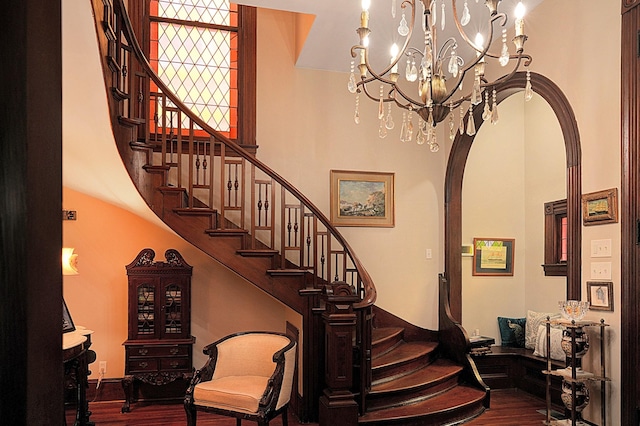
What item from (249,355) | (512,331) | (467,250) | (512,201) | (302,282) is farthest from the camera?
(512,201)

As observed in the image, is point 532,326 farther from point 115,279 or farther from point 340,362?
point 115,279

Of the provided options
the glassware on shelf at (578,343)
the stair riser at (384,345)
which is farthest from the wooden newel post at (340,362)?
the glassware on shelf at (578,343)

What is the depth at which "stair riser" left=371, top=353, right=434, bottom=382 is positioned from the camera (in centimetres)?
523

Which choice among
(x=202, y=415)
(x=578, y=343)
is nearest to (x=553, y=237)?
(x=578, y=343)

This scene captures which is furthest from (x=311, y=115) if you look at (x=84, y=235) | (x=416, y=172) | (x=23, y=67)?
(x=23, y=67)

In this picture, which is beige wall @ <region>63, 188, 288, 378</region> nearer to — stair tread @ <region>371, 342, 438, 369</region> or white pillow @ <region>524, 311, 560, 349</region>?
stair tread @ <region>371, 342, 438, 369</region>

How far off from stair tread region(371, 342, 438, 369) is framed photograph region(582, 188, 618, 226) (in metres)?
2.42

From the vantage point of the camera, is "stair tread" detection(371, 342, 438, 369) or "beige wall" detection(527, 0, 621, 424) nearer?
"beige wall" detection(527, 0, 621, 424)

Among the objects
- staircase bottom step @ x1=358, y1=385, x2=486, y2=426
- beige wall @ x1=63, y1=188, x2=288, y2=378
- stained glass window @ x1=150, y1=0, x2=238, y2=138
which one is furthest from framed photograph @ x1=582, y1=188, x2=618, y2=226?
stained glass window @ x1=150, y1=0, x2=238, y2=138

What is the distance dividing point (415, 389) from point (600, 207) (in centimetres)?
249

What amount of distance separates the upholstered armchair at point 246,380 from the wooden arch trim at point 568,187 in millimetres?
2597

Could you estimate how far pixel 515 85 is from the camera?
5.24 m

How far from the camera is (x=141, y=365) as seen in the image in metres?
5.62

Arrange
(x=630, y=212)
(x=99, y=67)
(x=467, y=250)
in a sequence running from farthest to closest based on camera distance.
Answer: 1. (x=467, y=250)
2. (x=630, y=212)
3. (x=99, y=67)
